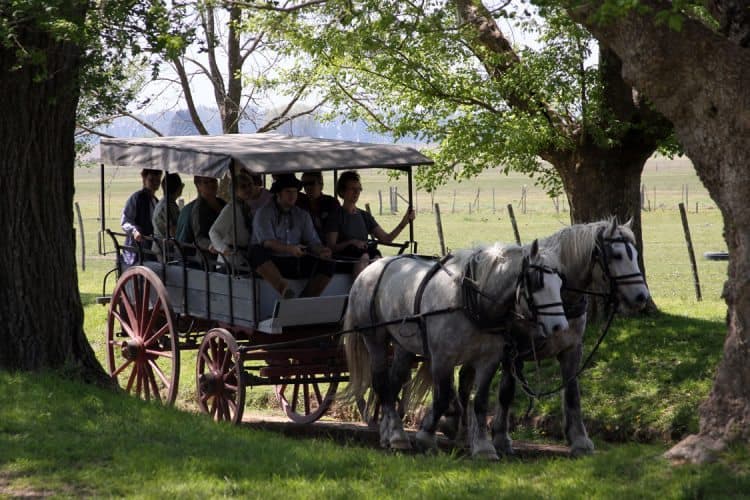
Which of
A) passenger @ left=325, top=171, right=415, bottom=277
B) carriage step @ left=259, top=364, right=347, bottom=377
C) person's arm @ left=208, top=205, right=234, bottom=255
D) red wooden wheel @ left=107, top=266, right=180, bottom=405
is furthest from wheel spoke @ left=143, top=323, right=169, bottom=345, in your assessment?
passenger @ left=325, top=171, right=415, bottom=277

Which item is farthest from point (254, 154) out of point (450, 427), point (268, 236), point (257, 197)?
point (450, 427)

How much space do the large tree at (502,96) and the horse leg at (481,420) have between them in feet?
15.7

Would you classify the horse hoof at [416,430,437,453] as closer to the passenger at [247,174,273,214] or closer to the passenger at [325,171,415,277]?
the passenger at [325,171,415,277]

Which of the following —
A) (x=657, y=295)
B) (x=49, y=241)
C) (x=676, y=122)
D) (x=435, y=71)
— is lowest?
(x=657, y=295)

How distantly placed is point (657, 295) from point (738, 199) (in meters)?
13.6

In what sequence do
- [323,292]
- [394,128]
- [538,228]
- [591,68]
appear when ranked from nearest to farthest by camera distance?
1. [323,292]
2. [591,68]
3. [394,128]
4. [538,228]

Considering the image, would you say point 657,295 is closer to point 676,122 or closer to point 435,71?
point 435,71

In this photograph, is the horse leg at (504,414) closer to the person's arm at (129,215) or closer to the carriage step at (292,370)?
the carriage step at (292,370)

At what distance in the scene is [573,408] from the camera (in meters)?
9.88

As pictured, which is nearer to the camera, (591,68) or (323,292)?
(323,292)

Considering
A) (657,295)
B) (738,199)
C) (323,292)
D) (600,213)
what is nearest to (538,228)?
(657,295)

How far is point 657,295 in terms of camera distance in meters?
21.2

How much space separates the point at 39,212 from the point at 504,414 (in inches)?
191

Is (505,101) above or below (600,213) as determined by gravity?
above
